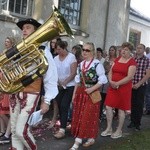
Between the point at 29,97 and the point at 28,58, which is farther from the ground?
the point at 28,58

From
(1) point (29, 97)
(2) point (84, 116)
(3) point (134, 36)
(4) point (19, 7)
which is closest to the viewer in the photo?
(1) point (29, 97)

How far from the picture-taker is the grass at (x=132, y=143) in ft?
21.4

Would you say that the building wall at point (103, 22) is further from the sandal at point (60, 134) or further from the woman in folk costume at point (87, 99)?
the woman in folk costume at point (87, 99)

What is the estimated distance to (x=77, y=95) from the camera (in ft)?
21.0

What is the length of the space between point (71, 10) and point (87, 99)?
701 cm

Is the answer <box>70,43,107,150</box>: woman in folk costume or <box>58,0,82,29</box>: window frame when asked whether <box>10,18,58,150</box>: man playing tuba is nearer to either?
<box>70,43,107,150</box>: woman in folk costume

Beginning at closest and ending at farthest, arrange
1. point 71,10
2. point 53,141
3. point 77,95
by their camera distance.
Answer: point 77,95, point 53,141, point 71,10

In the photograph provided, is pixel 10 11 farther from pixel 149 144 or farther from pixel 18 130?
pixel 18 130

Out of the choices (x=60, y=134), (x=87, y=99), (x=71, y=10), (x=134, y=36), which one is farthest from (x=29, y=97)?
(x=134, y=36)

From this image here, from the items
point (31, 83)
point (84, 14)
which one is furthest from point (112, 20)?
point (31, 83)

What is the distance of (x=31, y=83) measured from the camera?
14.9 feet

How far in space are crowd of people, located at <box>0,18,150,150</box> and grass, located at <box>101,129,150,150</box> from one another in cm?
23

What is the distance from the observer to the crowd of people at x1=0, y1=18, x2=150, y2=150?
15.5 ft

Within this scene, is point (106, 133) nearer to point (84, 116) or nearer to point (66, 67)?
point (84, 116)
